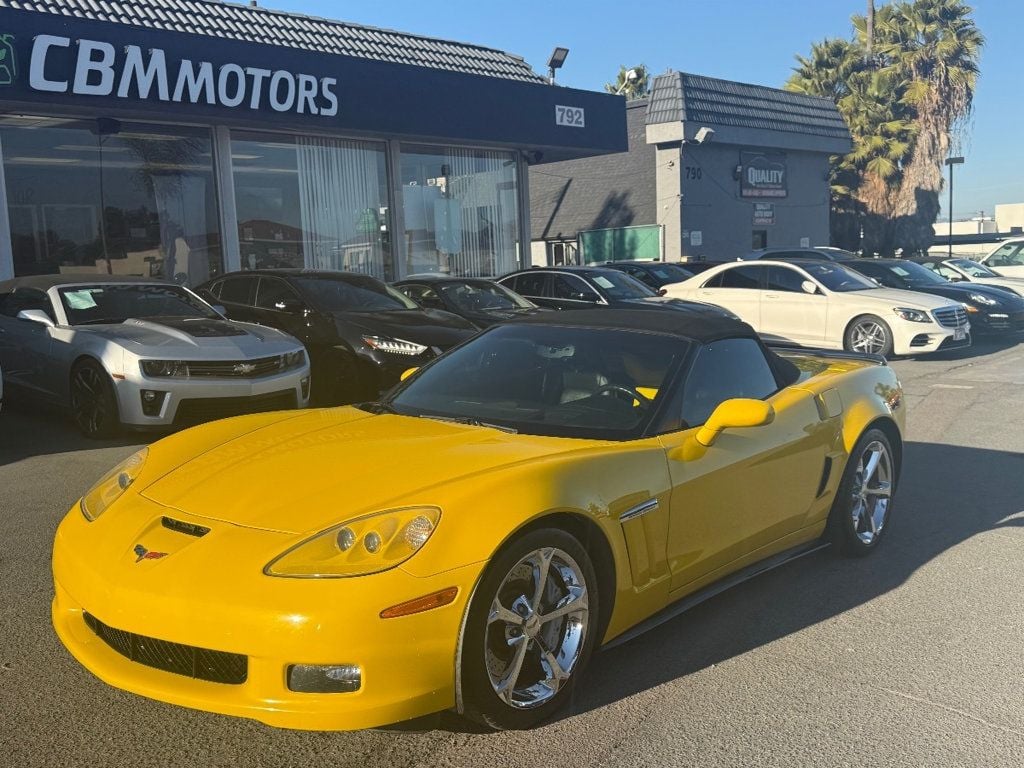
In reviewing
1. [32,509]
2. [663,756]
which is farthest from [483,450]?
[32,509]

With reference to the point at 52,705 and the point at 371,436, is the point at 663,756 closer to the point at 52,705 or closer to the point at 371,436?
the point at 371,436

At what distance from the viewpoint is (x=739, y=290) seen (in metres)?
15.7

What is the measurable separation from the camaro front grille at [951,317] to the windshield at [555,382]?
36.4 feet

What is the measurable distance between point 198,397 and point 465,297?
5559 mm

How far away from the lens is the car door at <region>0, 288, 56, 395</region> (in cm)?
884

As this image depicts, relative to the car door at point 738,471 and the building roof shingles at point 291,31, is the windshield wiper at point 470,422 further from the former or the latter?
the building roof shingles at point 291,31

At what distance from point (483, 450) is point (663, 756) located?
119 centimetres

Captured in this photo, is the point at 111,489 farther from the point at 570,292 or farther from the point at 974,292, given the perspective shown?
the point at 974,292

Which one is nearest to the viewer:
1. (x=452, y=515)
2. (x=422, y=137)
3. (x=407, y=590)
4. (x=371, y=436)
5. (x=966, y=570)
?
(x=407, y=590)

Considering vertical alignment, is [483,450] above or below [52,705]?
above

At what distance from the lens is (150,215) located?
1474 centimetres

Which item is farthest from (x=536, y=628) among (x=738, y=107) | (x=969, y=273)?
(x=738, y=107)

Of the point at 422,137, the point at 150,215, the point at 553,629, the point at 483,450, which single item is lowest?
the point at 553,629

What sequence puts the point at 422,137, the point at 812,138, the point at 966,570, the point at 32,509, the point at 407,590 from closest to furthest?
the point at 407,590 → the point at 966,570 → the point at 32,509 → the point at 422,137 → the point at 812,138
